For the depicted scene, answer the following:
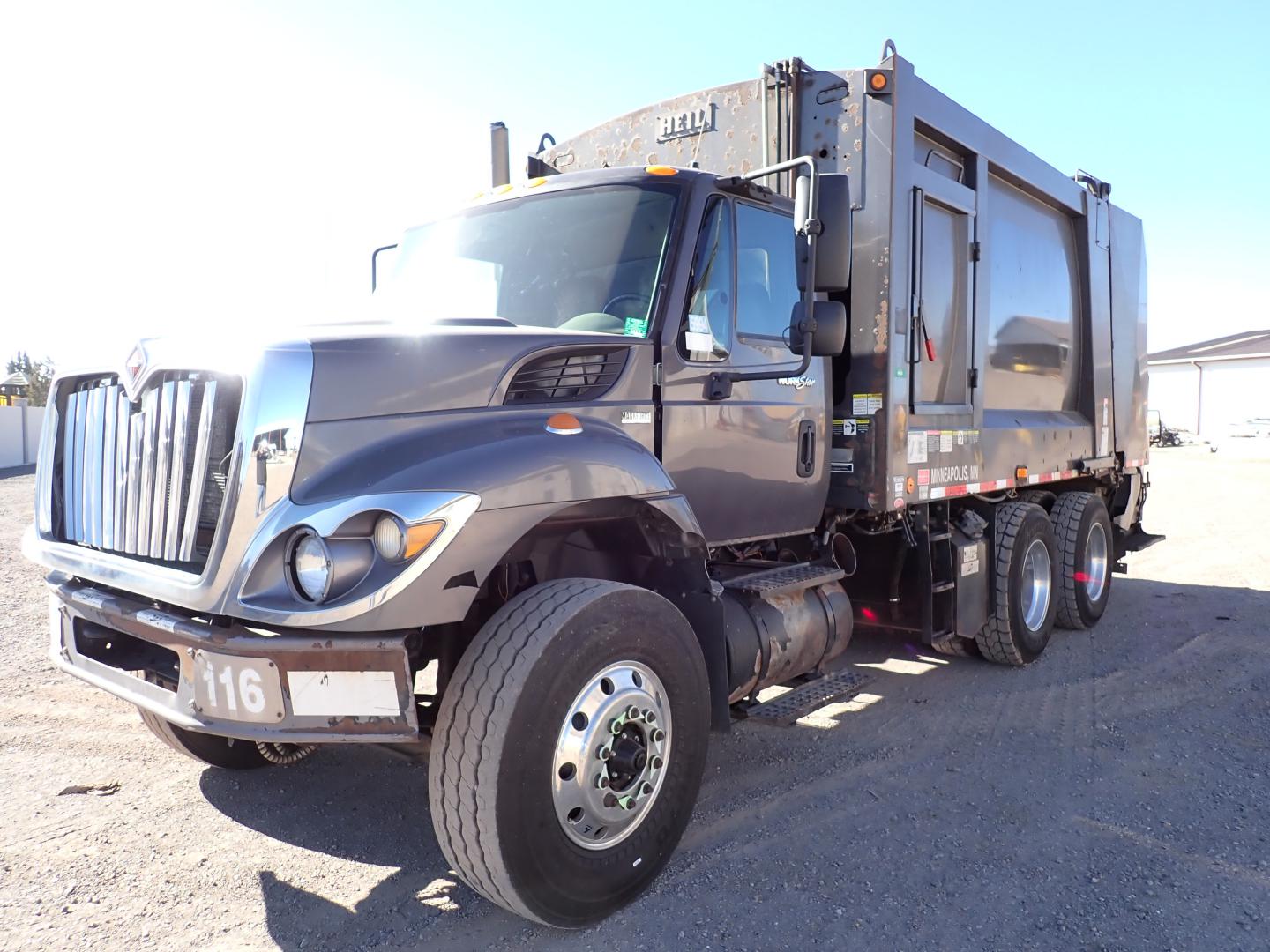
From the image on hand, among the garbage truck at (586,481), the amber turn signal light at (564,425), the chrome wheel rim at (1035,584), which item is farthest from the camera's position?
the chrome wheel rim at (1035,584)

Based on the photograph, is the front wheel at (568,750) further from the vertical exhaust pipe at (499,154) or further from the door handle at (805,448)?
the vertical exhaust pipe at (499,154)

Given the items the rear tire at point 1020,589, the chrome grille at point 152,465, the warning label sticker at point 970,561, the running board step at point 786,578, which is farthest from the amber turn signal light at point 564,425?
the rear tire at point 1020,589

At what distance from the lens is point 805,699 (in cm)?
416

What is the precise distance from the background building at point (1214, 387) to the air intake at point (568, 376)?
145 ft

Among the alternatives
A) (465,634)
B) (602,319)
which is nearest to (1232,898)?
(465,634)

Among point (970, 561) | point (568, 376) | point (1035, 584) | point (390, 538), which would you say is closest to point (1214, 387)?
point (1035, 584)

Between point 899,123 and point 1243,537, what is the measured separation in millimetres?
10541

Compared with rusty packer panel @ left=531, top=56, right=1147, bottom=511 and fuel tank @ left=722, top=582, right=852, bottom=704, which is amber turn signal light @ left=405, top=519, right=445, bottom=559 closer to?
fuel tank @ left=722, top=582, right=852, bottom=704

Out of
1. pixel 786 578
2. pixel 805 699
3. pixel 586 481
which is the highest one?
pixel 586 481

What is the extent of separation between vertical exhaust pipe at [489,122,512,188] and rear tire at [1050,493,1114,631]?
4.82m

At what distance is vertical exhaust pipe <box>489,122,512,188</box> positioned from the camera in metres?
5.62

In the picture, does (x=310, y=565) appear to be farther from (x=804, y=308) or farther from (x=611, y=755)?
(x=804, y=308)

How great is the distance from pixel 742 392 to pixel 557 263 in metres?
0.97

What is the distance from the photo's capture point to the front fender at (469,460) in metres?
2.69
